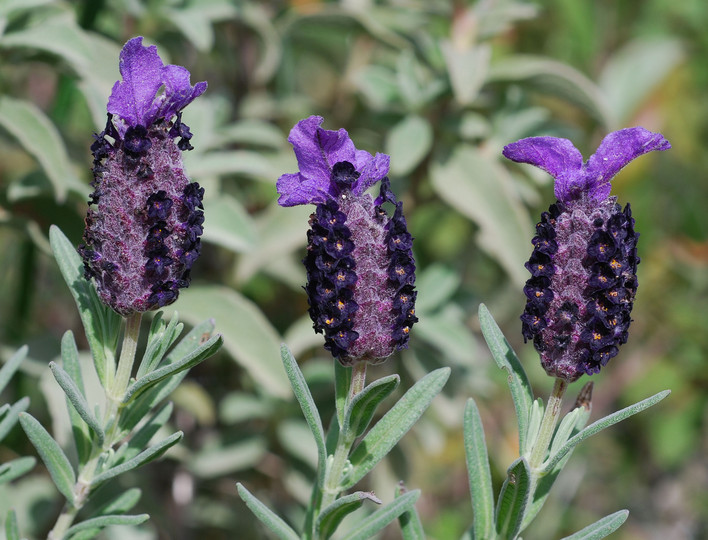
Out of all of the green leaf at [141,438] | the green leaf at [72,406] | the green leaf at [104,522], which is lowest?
the green leaf at [104,522]

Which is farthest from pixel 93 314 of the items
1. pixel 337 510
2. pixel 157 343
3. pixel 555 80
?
pixel 555 80

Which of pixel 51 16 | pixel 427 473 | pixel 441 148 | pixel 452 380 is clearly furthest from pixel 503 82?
pixel 427 473

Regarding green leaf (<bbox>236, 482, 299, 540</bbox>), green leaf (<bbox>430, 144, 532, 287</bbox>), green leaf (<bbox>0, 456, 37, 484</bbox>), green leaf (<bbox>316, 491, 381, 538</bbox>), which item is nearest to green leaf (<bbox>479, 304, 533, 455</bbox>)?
green leaf (<bbox>316, 491, 381, 538</bbox>)

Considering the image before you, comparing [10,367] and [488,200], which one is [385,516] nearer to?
[10,367]

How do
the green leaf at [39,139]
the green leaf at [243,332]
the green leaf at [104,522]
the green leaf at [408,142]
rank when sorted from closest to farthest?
the green leaf at [104,522] < the green leaf at [39,139] < the green leaf at [243,332] < the green leaf at [408,142]

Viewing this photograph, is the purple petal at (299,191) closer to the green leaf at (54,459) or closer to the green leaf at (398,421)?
the green leaf at (398,421)

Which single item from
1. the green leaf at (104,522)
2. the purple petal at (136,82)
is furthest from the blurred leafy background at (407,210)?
the purple petal at (136,82)
